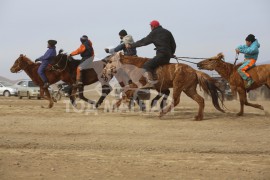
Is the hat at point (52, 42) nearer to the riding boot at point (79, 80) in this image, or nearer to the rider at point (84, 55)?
the rider at point (84, 55)

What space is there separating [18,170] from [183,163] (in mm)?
2863

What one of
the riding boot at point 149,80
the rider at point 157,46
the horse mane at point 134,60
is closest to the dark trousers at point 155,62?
the rider at point 157,46

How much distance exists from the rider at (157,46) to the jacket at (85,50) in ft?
11.6

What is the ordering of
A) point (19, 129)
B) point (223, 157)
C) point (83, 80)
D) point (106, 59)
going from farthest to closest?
point (83, 80), point (106, 59), point (19, 129), point (223, 157)

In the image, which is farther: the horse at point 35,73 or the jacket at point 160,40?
the horse at point 35,73

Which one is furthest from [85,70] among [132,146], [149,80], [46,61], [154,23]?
[132,146]

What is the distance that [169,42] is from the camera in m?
15.2

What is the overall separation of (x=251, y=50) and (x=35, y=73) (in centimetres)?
831

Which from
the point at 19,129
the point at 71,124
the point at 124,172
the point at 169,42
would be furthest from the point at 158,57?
the point at 124,172

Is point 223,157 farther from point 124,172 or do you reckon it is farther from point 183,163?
point 124,172

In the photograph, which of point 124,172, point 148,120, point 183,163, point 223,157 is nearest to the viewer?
point 124,172

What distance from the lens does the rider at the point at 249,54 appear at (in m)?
15.9

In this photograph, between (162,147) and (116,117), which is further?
(116,117)

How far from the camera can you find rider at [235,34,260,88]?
52.1 feet
